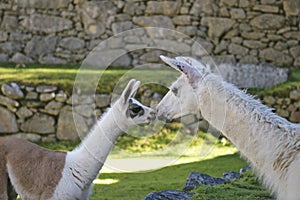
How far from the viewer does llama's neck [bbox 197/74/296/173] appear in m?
3.71

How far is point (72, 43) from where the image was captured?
10.8 metres

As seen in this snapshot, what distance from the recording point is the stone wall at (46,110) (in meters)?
8.67

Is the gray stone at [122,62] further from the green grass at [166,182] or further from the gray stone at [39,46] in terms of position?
the green grass at [166,182]

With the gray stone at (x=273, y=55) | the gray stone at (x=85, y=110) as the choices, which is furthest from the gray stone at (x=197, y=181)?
the gray stone at (x=273, y=55)

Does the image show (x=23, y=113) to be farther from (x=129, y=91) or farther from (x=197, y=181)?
(x=129, y=91)

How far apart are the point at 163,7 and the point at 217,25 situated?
900 millimetres

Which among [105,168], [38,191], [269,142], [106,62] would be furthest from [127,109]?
[106,62]

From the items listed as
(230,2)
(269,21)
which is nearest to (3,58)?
(230,2)

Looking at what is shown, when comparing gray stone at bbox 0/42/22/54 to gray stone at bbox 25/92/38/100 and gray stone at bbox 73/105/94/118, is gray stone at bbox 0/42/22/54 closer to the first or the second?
gray stone at bbox 25/92/38/100

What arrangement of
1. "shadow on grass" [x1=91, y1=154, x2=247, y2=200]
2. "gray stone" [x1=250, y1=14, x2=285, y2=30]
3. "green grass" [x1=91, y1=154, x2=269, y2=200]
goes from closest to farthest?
1. "green grass" [x1=91, y1=154, x2=269, y2=200]
2. "shadow on grass" [x1=91, y1=154, x2=247, y2=200]
3. "gray stone" [x1=250, y1=14, x2=285, y2=30]

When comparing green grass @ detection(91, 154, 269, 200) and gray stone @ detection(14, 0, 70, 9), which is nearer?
green grass @ detection(91, 154, 269, 200)

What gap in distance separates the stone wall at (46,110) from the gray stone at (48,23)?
2.22 metres

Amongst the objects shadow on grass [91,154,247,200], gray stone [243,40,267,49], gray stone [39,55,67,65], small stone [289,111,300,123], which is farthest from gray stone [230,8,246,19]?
shadow on grass [91,154,247,200]

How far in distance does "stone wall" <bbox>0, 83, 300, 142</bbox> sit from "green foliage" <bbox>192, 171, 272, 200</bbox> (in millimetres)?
3515
